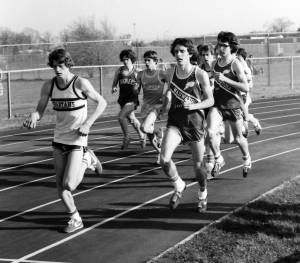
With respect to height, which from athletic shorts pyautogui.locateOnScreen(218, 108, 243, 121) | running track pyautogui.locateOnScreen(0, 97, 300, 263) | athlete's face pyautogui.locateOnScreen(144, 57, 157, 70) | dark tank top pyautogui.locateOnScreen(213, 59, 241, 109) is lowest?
running track pyautogui.locateOnScreen(0, 97, 300, 263)

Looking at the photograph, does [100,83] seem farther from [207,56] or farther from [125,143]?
[207,56]

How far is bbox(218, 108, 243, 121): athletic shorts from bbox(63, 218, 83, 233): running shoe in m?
3.59

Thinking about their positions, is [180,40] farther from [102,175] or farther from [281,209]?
[102,175]

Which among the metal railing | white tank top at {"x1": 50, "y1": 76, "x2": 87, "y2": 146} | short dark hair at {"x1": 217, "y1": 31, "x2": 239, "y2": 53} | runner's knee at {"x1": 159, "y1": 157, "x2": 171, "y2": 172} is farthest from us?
the metal railing

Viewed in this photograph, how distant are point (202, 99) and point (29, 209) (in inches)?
108

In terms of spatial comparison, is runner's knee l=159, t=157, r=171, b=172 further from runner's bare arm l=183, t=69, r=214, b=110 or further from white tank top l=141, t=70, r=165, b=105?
white tank top l=141, t=70, r=165, b=105

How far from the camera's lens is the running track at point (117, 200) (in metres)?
6.91

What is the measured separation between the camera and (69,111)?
24.9 feet

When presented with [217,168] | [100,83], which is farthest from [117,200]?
[100,83]

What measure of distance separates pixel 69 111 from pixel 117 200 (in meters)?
2.02

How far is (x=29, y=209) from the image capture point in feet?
28.7

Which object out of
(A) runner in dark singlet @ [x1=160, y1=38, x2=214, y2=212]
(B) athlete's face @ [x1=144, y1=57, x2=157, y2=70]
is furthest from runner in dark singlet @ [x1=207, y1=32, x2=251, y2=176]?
(B) athlete's face @ [x1=144, y1=57, x2=157, y2=70]

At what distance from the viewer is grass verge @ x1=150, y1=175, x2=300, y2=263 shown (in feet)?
20.6

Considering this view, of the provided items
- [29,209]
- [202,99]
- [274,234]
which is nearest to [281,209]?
[274,234]
